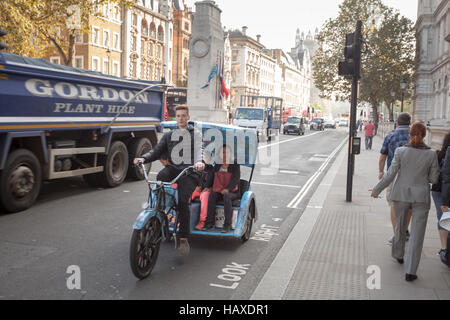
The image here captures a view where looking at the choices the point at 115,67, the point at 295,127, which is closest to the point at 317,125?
the point at 295,127

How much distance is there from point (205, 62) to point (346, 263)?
3216 centimetres

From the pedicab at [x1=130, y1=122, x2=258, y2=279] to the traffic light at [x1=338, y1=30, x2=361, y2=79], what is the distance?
3778mm

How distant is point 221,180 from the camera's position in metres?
6.49

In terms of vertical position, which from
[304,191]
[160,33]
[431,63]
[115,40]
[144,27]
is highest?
[160,33]

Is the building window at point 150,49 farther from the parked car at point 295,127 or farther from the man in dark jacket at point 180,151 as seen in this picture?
the man in dark jacket at point 180,151

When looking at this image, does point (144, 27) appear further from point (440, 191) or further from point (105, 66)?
point (440, 191)

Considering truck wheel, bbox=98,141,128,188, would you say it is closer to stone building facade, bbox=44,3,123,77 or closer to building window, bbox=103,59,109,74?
stone building facade, bbox=44,3,123,77

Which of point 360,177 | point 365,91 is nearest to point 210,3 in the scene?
point 360,177

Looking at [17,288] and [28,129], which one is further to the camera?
[28,129]

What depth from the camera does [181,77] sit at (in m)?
73.6

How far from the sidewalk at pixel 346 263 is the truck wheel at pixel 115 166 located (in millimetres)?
4353

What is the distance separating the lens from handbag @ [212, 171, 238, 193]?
21.2 ft
